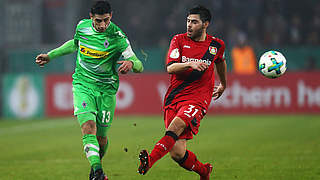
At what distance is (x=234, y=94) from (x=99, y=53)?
13999mm

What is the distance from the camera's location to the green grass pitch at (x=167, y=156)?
8.68 meters

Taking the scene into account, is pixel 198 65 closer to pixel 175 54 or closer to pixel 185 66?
pixel 185 66

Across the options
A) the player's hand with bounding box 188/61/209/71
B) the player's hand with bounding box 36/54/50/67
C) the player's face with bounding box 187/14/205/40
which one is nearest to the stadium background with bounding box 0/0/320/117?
the player's hand with bounding box 36/54/50/67

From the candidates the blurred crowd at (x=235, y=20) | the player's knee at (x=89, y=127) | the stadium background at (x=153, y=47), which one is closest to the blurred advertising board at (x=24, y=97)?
the stadium background at (x=153, y=47)

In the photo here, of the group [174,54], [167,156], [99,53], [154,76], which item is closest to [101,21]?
[99,53]

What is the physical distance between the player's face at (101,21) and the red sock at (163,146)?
1721 millimetres

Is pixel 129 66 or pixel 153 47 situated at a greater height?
pixel 129 66

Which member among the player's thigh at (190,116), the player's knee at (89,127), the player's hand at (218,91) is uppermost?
the player's hand at (218,91)

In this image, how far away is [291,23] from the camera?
75.4 feet

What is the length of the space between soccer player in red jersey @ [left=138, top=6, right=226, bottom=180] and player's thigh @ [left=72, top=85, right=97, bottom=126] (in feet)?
3.07

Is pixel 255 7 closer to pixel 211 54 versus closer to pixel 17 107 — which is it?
pixel 17 107

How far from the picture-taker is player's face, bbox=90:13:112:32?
24.6 feet

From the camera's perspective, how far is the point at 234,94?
69.8 feet

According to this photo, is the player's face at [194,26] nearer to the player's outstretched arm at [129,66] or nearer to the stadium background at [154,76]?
the player's outstretched arm at [129,66]
